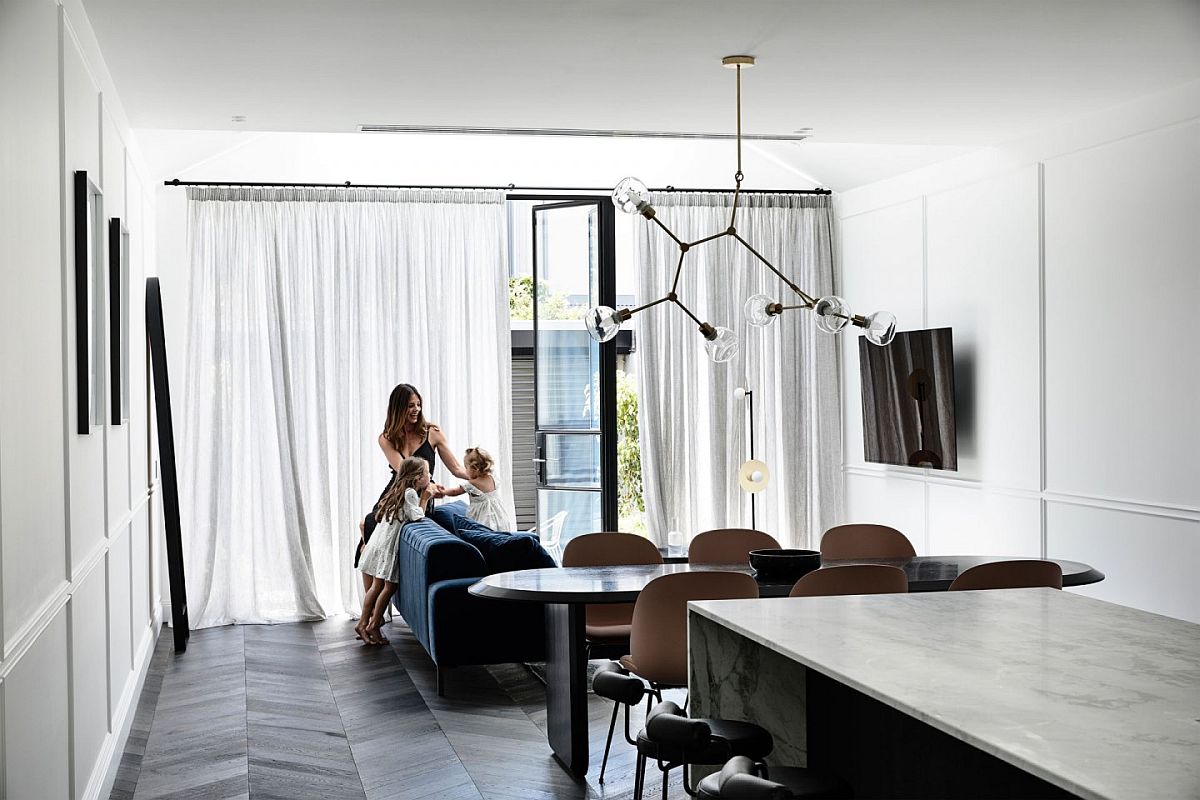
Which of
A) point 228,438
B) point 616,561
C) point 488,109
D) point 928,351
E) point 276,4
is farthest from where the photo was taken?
point 228,438

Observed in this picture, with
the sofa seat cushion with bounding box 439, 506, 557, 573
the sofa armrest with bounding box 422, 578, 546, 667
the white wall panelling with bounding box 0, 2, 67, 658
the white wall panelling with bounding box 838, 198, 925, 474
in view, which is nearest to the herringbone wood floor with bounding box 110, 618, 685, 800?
the sofa armrest with bounding box 422, 578, 546, 667

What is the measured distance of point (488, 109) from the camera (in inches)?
228

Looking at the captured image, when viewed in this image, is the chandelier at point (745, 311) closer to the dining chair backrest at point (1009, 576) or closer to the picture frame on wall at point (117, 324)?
the dining chair backrest at point (1009, 576)

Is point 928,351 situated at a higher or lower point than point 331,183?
lower

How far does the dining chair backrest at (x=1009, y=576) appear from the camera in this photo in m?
4.30

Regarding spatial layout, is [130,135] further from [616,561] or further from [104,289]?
[616,561]

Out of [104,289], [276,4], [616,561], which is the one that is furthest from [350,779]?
[276,4]

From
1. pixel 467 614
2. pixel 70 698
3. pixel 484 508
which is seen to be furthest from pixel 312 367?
pixel 70 698

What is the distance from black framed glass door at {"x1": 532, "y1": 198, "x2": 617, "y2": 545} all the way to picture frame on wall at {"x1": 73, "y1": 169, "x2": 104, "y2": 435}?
409 centimetres

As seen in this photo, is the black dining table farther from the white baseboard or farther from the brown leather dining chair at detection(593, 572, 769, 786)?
the white baseboard

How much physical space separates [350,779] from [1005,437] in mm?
4053

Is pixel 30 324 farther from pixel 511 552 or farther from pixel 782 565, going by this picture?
pixel 511 552

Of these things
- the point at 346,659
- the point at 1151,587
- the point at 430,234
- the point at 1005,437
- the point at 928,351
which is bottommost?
the point at 346,659

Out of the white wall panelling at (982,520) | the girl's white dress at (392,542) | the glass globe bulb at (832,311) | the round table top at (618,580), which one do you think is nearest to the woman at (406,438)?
the girl's white dress at (392,542)
